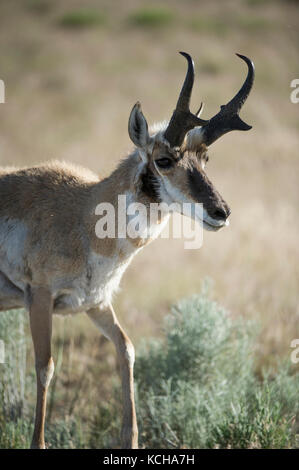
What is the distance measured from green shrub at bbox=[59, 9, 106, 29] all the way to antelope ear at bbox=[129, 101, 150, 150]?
2693 cm

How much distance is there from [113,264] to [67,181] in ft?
3.20

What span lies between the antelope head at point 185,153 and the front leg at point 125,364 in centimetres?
148

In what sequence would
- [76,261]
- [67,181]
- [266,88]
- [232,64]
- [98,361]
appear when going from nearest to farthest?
[76,261] < [67,181] < [98,361] < [266,88] < [232,64]

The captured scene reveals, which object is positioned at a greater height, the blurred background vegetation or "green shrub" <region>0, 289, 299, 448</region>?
the blurred background vegetation

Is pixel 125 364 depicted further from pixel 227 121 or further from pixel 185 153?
pixel 227 121

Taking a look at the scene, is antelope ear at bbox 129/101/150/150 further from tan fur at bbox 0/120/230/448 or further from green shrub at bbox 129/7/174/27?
green shrub at bbox 129/7/174/27

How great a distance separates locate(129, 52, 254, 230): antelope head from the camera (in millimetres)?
5086

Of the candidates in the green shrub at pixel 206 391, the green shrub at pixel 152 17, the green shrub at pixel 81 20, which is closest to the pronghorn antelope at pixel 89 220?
the green shrub at pixel 206 391

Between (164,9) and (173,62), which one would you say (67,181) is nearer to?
(173,62)

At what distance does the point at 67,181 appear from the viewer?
6.00 m

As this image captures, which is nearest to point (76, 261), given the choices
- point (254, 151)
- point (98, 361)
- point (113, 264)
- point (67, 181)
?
point (113, 264)

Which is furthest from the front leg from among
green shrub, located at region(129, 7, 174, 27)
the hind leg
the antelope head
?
green shrub, located at region(129, 7, 174, 27)

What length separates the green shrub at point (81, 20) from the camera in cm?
3064
